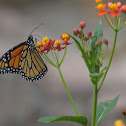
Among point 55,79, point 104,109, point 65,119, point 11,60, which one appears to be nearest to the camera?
point 65,119

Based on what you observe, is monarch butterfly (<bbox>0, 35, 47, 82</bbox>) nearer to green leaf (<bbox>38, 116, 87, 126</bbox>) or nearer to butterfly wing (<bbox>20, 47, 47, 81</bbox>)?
butterfly wing (<bbox>20, 47, 47, 81</bbox>)

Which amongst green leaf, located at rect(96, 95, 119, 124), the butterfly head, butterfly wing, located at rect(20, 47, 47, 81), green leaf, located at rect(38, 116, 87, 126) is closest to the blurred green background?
butterfly wing, located at rect(20, 47, 47, 81)

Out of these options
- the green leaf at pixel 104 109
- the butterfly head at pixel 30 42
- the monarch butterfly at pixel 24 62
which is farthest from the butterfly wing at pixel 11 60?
the green leaf at pixel 104 109

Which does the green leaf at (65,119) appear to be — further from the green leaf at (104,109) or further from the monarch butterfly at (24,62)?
the monarch butterfly at (24,62)

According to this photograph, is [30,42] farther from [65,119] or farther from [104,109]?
[65,119]

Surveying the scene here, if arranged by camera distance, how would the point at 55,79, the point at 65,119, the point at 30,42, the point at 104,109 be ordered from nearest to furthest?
the point at 65,119 < the point at 104,109 < the point at 30,42 < the point at 55,79

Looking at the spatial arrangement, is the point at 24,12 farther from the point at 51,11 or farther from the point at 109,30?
the point at 109,30

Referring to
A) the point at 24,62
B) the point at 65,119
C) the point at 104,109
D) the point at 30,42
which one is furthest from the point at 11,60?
the point at 65,119

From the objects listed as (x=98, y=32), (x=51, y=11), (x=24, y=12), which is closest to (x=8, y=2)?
(x=24, y=12)
